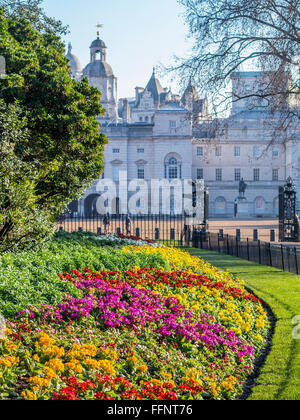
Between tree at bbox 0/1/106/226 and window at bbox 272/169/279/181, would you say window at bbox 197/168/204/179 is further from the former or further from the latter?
tree at bbox 0/1/106/226

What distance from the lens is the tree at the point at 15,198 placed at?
6.08 m

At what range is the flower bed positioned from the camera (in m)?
4.75

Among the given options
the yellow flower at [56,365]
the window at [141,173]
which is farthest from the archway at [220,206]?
the yellow flower at [56,365]

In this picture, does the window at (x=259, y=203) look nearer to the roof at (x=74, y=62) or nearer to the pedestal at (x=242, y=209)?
the pedestal at (x=242, y=209)

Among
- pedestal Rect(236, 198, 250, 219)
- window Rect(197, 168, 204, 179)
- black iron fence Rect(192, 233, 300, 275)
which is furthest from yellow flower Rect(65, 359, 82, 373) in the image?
window Rect(197, 168, 204, 179)

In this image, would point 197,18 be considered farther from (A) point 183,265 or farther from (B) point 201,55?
(A) point 183,265

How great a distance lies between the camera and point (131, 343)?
19.7 ft

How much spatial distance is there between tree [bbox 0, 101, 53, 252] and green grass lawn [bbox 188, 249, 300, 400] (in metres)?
3.55

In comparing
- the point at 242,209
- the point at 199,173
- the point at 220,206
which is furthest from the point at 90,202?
the point at 242,209

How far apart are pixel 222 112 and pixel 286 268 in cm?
623

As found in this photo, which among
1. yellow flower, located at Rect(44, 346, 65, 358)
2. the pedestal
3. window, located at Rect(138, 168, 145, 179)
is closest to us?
yellow flower, located at Rect(44, 346, 65, 358)

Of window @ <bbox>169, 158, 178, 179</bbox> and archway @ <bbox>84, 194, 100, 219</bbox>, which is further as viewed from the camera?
window @ <bbox>169, 158, 178, 179</bbox>

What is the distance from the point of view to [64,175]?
8.55 m
